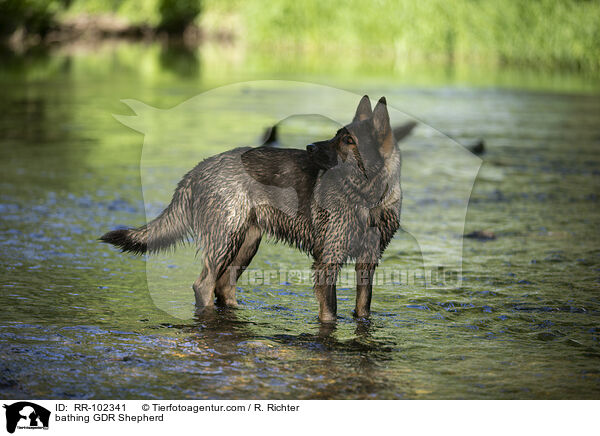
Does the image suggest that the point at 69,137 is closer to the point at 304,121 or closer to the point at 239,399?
the point at 304,121

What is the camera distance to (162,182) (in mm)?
12680

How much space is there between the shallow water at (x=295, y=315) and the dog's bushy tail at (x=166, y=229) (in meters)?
0.54

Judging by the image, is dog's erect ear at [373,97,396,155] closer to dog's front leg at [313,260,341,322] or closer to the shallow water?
dog's front leg at [313,260,341,322]

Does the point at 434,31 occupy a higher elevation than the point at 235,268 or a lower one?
higher

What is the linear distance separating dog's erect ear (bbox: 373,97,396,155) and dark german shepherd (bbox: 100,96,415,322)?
1 cm

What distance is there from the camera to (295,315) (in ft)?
22.6
